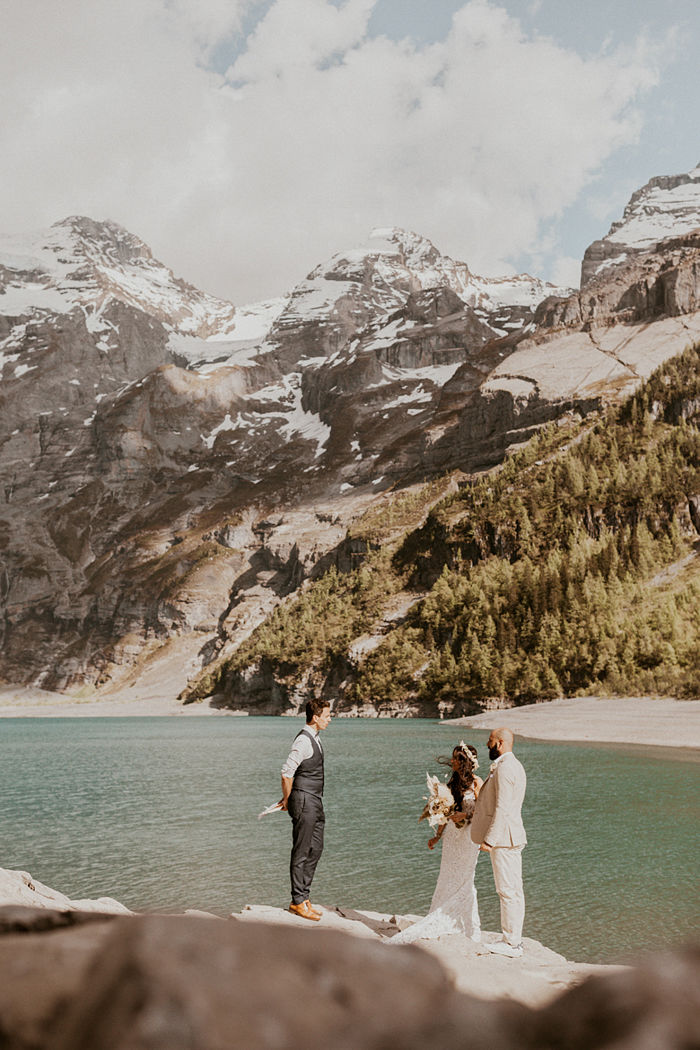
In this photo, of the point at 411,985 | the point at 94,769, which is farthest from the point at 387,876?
the point at 94,769

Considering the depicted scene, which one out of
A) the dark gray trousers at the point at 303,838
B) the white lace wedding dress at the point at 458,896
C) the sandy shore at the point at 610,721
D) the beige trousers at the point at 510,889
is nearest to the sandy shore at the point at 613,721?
the sandy shore at the point at 610,721

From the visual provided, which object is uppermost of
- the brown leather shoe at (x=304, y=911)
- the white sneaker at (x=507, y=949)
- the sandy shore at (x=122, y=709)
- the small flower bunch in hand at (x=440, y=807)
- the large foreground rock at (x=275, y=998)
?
the large foreground rock at (x=275, y=998)

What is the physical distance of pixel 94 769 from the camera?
40.9 metres

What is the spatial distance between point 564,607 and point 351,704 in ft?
Answer: 113

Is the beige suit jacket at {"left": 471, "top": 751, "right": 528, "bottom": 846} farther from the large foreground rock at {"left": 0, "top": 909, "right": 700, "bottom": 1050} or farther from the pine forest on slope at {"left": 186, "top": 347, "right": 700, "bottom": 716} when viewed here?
the pine forest on slope at {"left": 186, "top": 347, "right": 700, "bottom": 716}

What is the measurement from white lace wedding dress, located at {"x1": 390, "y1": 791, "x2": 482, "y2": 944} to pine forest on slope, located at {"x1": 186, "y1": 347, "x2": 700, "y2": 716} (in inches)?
2100

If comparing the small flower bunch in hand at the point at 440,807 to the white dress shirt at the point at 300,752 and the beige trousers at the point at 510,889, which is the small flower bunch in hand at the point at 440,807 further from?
the white dress shirt at the point at 300,752

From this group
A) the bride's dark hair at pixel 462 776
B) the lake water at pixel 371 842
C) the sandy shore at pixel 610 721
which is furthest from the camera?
the sandy shore at pixel 610 721

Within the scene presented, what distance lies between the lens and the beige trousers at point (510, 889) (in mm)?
Result: 9070

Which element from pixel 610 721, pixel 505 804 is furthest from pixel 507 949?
pixel 610 721

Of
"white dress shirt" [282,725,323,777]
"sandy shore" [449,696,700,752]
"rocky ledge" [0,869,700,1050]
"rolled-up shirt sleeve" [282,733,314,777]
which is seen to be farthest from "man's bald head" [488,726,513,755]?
"sandy shore" [449,696,700,752]

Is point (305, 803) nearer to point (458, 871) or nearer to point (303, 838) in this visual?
point (303, 838)

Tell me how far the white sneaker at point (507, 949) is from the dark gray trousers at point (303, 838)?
2.89 m

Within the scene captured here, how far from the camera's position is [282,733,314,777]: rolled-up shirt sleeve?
10758mm
